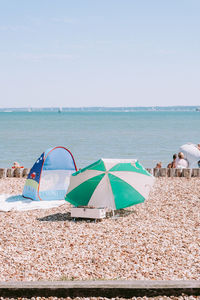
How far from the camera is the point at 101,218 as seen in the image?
9.14 meters

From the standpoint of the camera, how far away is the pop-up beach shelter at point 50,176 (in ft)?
40.1

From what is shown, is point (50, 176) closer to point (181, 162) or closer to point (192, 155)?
point (181, 162)

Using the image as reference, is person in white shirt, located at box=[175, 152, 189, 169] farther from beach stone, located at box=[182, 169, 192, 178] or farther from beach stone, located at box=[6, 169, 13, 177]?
beach stone, located at box=[6, 169, 13, 177]

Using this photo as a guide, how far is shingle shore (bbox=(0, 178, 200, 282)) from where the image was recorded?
589cm

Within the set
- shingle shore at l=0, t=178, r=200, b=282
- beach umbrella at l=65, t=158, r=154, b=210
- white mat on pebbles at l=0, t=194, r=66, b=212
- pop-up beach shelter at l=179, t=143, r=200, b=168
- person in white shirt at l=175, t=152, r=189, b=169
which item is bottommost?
shingle shore at l=0, t=178, r=200, b=282

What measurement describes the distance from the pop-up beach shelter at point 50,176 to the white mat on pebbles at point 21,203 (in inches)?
14.0

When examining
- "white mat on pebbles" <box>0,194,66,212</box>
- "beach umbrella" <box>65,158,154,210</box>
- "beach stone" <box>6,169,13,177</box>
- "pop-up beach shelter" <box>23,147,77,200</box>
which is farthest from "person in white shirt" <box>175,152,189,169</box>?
"beach umbrella" <box>65,158,154,210</box>

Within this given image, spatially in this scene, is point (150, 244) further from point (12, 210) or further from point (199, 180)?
point (199, 180)

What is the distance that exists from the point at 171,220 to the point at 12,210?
4.29 meters

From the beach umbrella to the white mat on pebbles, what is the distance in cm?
172

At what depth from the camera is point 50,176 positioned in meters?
12.4

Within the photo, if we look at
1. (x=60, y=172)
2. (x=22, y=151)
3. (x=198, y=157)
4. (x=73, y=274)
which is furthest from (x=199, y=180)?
(x=22, y=151)

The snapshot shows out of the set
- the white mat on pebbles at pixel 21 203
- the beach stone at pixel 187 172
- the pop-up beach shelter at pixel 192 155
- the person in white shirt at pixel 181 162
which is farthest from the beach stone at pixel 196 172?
the white mat on pebbles at pixel 21 203

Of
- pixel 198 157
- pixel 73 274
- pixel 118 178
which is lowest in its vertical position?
pixel 73 274
